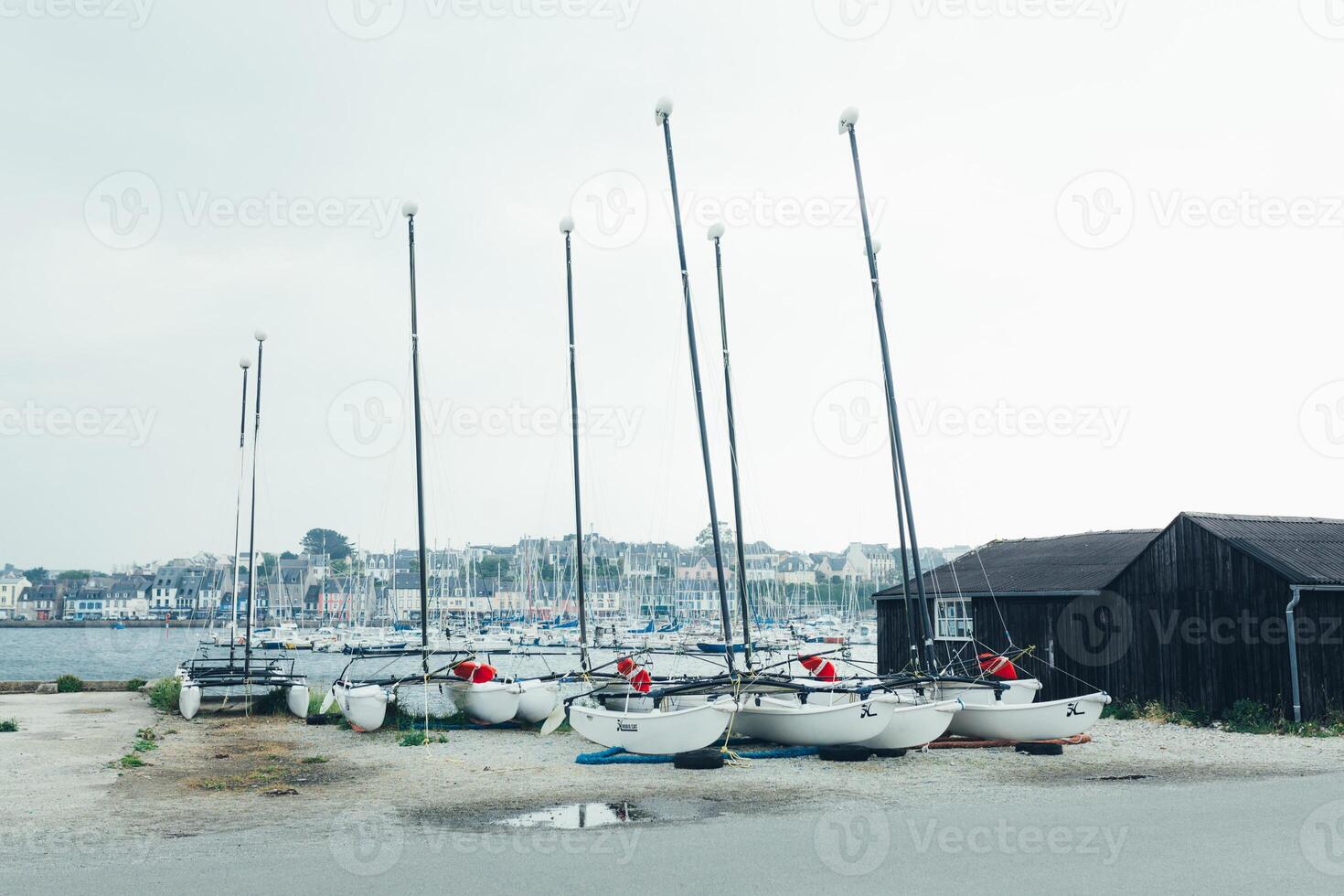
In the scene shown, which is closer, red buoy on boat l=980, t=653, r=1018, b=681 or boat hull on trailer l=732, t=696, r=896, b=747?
boat hull on trailer l=732, t=696, r=896, b=747

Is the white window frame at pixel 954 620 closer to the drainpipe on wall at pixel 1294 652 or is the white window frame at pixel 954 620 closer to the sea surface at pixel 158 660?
the drainpipe on wall at pixel 1294 652

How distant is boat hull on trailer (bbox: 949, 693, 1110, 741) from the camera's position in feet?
66.1

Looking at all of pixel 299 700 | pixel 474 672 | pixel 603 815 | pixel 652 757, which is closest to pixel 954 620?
pixel 474 672

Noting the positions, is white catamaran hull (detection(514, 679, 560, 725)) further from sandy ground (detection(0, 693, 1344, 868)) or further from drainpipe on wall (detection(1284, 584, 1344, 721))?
drainpipe on wall (detection(1284, 584, 1344, 721))

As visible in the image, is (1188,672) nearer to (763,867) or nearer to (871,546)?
(763,867)

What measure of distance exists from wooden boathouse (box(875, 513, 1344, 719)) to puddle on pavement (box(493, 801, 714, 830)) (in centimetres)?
1264

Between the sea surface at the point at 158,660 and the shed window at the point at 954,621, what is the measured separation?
46.9 ft

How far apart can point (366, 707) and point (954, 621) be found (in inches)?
595

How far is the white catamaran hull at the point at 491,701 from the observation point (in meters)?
25.4

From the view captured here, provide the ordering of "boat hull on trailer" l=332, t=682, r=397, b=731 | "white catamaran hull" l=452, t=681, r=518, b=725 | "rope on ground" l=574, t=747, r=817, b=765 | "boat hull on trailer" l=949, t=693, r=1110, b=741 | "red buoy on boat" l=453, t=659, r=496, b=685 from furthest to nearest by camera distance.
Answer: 1. "red buoy on boat" l=453, t=659, r=496, b=685
2. "white catamaran hull" l=452, t=681, r=518, b=725
3. "boat hull on trailer" l=332, t=682, r=397, b=731
4. "boat hull on trailer" l=949, t=693, r=1110, b=741
5. "rope on ground" l=574, t=747, r=817, b=765

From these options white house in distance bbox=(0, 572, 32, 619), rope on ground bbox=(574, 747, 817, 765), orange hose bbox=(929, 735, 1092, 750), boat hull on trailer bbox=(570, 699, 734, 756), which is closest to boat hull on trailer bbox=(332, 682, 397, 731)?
rope on ground bbox=(574, 747, 817, 765)

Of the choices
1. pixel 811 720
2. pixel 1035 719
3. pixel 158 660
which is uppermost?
pixel 158 660

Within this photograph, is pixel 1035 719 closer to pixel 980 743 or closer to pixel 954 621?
pixel 980 743

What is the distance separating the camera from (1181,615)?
80.9 ft
